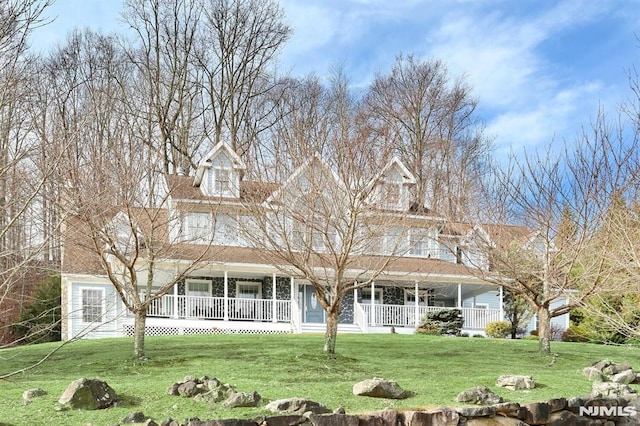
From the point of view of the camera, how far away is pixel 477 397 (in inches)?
427

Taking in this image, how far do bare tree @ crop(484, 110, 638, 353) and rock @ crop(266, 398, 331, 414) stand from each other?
766 centimetres

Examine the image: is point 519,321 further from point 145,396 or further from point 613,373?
point 145,396

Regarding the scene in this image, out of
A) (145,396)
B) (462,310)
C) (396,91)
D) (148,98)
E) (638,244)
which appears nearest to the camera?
(145,396)

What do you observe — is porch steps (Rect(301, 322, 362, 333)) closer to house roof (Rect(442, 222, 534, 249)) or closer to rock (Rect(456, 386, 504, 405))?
house roof (Rect(442, 222, 534, 249))

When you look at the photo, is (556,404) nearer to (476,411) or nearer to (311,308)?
(476,411)

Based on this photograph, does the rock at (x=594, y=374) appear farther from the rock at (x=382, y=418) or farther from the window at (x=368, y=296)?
the window at (x=368, y=296)

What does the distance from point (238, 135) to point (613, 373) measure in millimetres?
23351

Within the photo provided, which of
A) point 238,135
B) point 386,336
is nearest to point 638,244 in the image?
point 386,336

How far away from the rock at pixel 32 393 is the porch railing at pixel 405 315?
49.6 ft

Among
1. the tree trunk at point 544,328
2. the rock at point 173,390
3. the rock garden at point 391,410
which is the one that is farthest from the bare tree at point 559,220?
the rock at point 173,390

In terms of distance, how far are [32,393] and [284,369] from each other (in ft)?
15.9

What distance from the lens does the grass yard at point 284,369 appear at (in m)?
10.3

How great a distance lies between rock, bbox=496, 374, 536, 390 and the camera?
12.1 metres

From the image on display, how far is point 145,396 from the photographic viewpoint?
1079 cm
